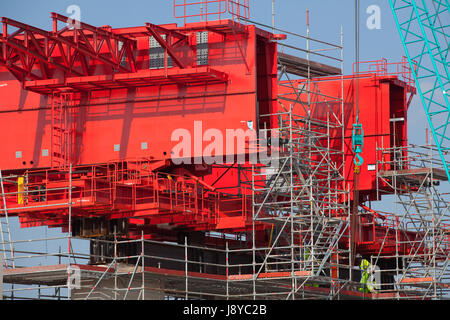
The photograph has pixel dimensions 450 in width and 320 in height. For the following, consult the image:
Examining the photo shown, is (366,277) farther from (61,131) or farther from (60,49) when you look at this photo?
(60,49)

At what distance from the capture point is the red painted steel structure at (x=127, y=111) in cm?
4022

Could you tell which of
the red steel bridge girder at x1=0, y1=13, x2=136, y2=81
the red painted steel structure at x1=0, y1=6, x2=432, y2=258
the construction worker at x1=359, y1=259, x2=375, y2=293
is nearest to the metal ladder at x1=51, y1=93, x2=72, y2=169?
the red painted steel structure at x1=0, y1=6, x2=432, y2=258

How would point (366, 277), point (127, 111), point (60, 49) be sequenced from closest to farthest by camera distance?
point (60, 49), point (127, 111), point (366, 277)

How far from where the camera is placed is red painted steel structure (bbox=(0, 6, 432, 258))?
4022cm

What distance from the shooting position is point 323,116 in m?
50.0

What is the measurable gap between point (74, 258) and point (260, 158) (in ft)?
26.8

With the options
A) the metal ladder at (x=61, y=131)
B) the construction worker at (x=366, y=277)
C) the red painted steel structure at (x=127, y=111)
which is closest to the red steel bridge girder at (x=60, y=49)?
the red painted steel structure at (x=127, y=111)

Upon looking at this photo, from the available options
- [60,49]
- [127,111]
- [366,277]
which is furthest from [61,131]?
[366,277]

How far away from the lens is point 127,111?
42.2 m

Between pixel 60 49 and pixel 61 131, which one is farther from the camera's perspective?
pixel 61 131

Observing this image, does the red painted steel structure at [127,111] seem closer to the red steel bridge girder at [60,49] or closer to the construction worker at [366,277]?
the red steel bridge girder at [60,49]

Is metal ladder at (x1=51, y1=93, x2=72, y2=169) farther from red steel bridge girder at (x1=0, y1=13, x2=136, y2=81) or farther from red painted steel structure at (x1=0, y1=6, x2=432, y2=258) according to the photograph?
red steel bridge girder at (x1=0, y1=13, x2=136, y2=81)

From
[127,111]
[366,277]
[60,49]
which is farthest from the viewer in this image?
[366,277]

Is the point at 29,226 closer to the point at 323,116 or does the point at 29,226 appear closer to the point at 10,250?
the point at 10,250
